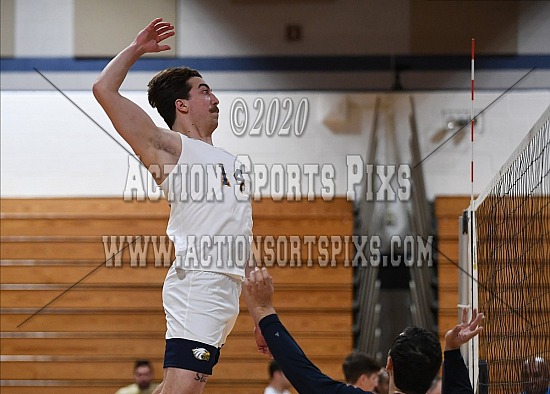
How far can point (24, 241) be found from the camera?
9781 mm

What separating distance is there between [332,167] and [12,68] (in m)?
3.86

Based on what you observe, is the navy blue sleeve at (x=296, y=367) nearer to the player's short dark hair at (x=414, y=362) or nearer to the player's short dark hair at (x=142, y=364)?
the player's short dark hair at (x=414, y=362)

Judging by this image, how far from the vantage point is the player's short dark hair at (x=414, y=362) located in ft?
9.58

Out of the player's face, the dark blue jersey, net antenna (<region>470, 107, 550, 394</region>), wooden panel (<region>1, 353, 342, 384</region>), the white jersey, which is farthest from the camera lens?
wooden panel (<region>1, 353, 342, 384</region>)

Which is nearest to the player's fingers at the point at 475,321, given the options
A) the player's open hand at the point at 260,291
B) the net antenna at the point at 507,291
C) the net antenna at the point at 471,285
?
the player's open hand at the point at 260,291

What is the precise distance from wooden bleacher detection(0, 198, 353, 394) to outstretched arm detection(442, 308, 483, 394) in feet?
20.1

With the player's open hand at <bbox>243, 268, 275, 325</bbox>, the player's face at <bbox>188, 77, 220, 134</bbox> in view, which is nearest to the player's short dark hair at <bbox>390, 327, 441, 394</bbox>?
the player's open hand at <bbox>243, 268, 275, 325</bbox>

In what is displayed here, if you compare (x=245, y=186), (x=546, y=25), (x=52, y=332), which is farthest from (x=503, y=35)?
(x=245, y=186)

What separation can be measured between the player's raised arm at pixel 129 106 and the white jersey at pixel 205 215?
0.15 metres

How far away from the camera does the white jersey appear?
139 inches

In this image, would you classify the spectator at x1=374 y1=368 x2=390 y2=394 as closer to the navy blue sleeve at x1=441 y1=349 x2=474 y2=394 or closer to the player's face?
the navy blue sleeve at x1=441 y1=349 x2=474 y2=394

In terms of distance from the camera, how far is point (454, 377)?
3.21 m

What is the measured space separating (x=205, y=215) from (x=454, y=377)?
1.20m

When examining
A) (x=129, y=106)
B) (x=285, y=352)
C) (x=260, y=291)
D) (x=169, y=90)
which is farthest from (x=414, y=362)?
(x=169, y=90)
